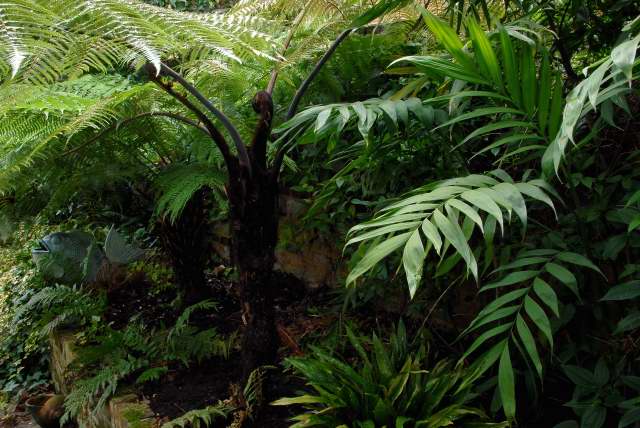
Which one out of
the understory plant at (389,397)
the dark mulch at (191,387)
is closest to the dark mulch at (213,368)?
the dark mulch at (191,387)

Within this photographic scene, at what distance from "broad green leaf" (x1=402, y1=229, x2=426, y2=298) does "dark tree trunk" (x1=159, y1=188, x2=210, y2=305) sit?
1691mm

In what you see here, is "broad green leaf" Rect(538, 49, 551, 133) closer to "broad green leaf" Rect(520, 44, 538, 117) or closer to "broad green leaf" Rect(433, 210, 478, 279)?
"broad green leaf" Rect(520, 44, 538, 117)

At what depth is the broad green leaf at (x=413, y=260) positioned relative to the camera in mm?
1017

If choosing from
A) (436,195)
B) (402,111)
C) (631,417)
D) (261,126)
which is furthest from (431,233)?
(261,126)

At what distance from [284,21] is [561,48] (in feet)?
3.53

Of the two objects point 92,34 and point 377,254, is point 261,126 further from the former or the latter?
point 377,254

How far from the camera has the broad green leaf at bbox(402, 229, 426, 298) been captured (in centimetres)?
102

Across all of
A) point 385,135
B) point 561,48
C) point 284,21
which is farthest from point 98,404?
point 561,48

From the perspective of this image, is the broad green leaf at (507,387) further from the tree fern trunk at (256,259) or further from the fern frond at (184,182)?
the fern frond at (184,182)

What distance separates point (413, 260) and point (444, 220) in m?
0.14

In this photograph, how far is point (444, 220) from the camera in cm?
115

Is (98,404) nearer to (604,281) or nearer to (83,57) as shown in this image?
(83,57)

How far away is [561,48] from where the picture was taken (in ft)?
5.75

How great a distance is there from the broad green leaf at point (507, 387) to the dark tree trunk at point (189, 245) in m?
1.69
